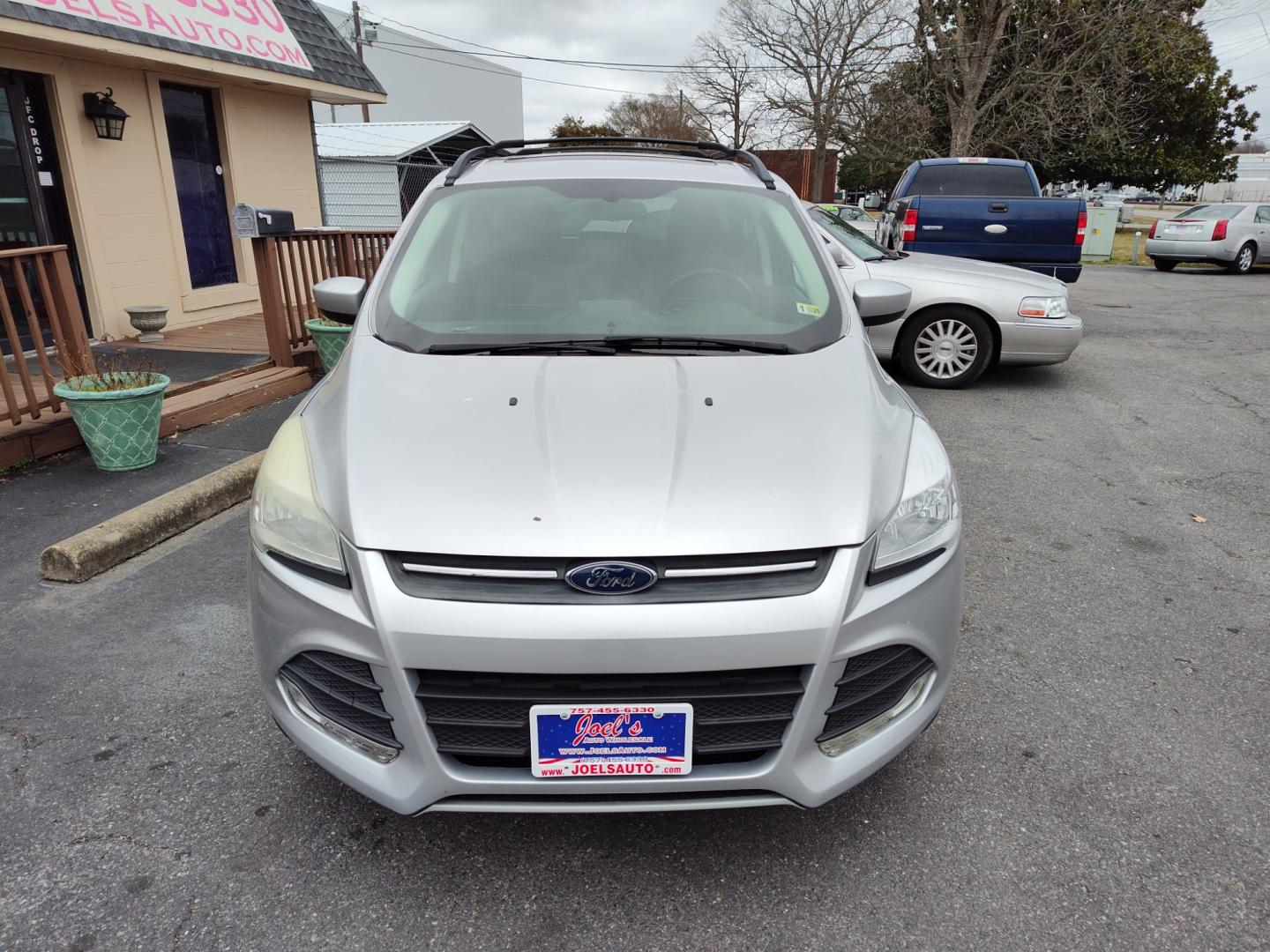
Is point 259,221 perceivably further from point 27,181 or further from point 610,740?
point 610,740

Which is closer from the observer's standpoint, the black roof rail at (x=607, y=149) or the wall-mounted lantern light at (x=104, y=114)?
the black roof rail at (x=607, y=149)

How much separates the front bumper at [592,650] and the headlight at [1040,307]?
5.75 meters

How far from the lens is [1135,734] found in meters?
2.68

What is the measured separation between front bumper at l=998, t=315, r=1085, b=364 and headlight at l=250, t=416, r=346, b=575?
20.6 ft

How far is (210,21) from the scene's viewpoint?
814 cm

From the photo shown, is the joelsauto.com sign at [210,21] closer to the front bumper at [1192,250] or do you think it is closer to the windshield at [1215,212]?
the front bumper at [1192,250]

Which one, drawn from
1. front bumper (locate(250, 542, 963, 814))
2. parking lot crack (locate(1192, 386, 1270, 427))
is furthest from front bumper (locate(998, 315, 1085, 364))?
front bumper (locate(250, 542, 963, 814))

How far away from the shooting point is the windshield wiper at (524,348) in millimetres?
2607

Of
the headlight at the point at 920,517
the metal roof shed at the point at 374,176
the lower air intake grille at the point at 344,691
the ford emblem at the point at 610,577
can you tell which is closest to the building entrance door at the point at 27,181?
the lower air intake grille at the point at 344,691

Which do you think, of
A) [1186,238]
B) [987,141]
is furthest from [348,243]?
[987,141]

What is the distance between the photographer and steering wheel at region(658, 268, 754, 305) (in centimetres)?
294

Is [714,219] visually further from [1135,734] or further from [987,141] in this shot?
[987,141]

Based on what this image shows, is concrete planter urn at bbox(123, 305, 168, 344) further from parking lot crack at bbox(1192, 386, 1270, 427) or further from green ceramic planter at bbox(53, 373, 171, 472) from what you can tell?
parking lot crack at bbox(1192, 386, 1270, 427)

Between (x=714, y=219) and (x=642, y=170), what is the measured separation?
0.42 m
